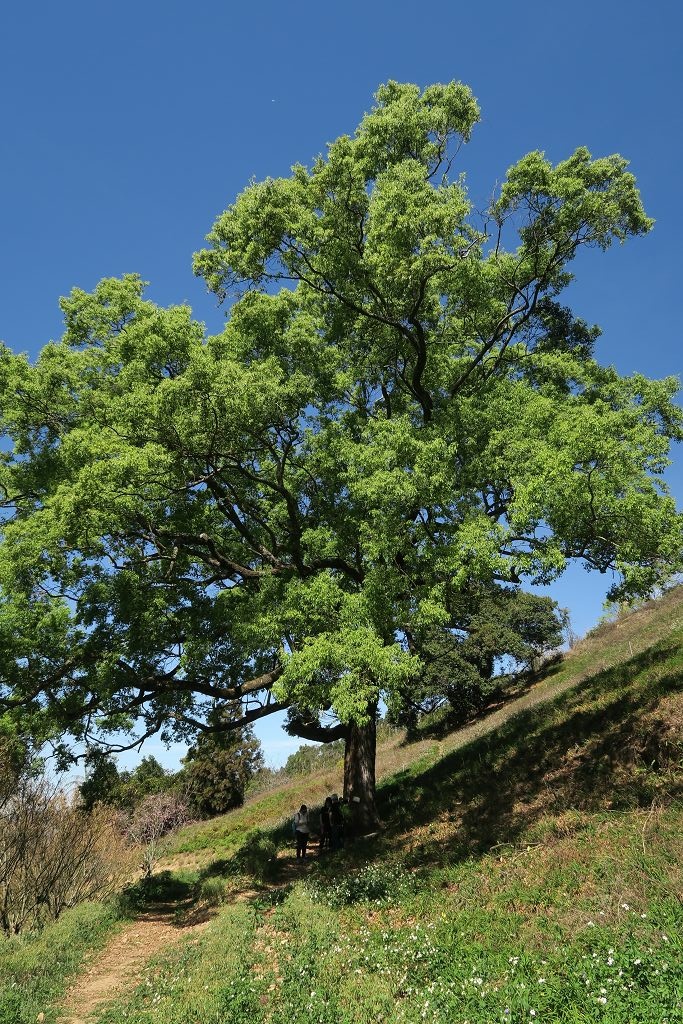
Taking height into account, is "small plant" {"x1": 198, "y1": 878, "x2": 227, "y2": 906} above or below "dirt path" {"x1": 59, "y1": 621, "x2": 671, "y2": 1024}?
below

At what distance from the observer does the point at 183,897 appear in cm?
1662

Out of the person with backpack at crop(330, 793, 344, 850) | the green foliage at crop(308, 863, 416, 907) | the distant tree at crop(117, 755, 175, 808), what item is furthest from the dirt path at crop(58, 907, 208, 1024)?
the distant tree at crop(117, 755, 175, 808)

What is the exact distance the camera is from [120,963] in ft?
36.1

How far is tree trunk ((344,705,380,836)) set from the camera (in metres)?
16.4

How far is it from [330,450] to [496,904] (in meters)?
9.60

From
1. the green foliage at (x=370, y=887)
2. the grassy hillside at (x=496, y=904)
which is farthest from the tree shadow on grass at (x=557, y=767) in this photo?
the green foliage at (x=370, y=887)

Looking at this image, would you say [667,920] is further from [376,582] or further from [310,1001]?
[376,582]

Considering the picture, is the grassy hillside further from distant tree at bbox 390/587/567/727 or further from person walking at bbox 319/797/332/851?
distant tree at bbox 390/587/567/727

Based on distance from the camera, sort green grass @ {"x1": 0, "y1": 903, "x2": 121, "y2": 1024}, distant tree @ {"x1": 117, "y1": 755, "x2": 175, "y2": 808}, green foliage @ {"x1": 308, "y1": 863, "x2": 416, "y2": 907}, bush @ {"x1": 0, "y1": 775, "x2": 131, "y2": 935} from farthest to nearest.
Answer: distant tree @ {"x1": 117, "y1": 755, "x2": 175, "y2": 808} < bush @ {"x1": 0, "y1": 775, "x2": 131, "y2": 935} < green foliage @ {"x1": 308, "y1": 863, "x2": 416, "y2": 907} < green grass @ {"x1": 0, "y1": 903, "x2": 121, "y2": 1024}

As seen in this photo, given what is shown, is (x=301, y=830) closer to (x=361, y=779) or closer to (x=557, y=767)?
(x=361, y=779)

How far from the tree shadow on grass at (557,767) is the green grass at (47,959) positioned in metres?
6.74

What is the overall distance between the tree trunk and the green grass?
255 inches

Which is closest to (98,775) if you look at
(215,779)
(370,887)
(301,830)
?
(301,830)

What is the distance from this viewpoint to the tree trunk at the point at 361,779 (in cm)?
1641
